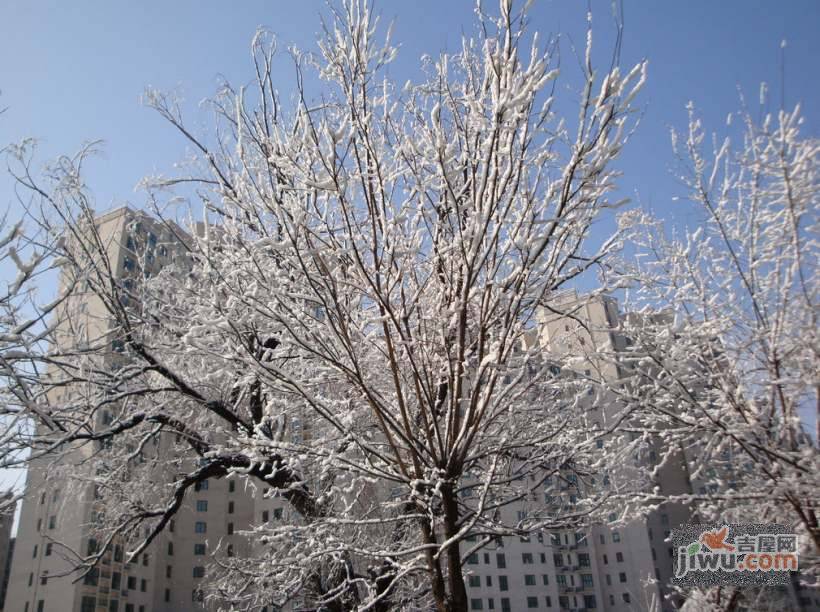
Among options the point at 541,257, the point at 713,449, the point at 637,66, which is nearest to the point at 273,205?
the point at 541,257

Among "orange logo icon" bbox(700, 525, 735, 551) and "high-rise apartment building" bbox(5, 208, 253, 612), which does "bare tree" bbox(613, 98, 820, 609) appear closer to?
"orange logo icon" bbox(700, 525, 735, 551)

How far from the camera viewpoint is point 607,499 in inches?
182

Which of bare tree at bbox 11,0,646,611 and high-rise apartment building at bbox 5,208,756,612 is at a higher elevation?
bare tree at bbox 11,0,646,611

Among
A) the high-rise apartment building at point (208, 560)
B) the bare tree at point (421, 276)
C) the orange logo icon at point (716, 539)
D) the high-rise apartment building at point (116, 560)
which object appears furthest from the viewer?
the high-rise apartment building at point (208, 560)

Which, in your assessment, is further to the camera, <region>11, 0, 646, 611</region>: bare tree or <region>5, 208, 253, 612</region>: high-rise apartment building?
<region>5, 208, 253, 612</region>: high-rise apartment building

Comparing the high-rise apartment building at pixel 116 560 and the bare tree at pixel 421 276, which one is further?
the high-rise apartment building at pixel 116 560

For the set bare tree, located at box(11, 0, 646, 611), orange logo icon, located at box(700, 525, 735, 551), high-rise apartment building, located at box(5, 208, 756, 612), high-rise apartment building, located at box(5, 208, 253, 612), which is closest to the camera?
bare tree, located at box(11, 0, 646, 611)

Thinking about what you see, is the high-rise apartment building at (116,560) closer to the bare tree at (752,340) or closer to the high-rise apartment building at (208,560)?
the high-rise apartment building at (208,560)

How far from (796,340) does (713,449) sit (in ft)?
5.76

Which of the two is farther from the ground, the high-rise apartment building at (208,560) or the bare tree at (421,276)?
the bare tree at (421,276)

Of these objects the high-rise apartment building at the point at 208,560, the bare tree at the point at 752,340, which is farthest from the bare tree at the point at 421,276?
the high-rise apartment building at the point at 208,560

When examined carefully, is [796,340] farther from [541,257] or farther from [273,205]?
[273,205]

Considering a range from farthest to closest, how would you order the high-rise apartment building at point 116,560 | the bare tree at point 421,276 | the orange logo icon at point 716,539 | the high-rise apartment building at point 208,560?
the high-rise apartment building at point 208,560 < the high-rise apartment building at point 116,560 < the orange logo icon at point 716,539 < the bare tree at point 421,276

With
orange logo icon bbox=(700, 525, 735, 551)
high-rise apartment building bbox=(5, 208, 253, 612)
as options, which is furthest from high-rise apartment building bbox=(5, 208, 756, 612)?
orange logo icon bbox=(700, 525, 735, 551)
